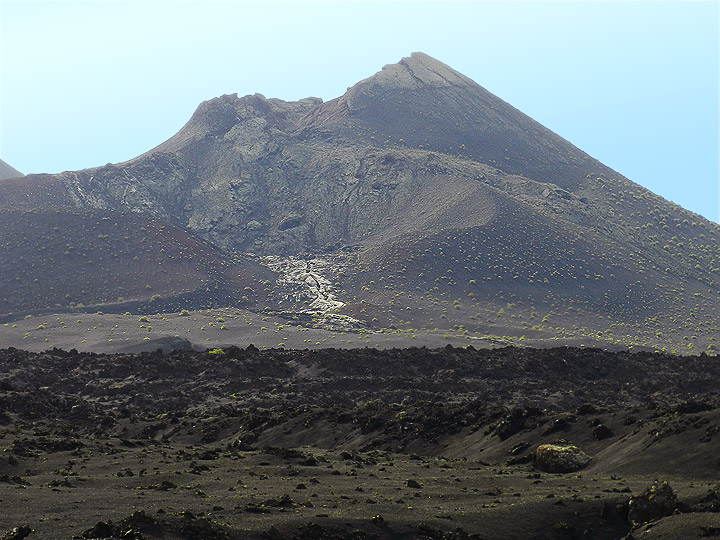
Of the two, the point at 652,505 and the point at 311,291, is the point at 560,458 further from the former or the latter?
the point at 311,291

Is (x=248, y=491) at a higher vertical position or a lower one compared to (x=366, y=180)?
lower

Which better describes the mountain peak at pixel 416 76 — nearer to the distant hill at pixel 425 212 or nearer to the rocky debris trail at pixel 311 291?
the distant hill at pixel 425 212

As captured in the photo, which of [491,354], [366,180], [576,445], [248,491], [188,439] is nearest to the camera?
[248,491]

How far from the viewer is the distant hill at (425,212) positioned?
116m

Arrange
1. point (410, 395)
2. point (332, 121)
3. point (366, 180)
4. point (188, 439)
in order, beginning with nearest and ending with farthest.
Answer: point (188, 439)
point (410, 395)
point (366, 180)
point (332, 121)

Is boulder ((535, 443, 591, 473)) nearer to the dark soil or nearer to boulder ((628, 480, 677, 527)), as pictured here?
the dark soil

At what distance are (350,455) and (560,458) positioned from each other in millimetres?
9168

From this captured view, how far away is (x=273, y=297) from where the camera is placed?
121 meters

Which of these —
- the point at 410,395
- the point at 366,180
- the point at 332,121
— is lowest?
the point at 410,395

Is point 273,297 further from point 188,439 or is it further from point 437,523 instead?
point 437,523

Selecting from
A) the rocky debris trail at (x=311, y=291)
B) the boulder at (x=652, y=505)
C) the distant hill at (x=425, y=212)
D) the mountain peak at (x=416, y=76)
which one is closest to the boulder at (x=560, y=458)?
the boulder at (x=652, y=505)

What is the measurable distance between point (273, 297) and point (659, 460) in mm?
88893

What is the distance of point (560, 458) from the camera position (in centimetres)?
3722

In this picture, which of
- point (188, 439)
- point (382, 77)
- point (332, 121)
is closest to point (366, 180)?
point (332, 121)
